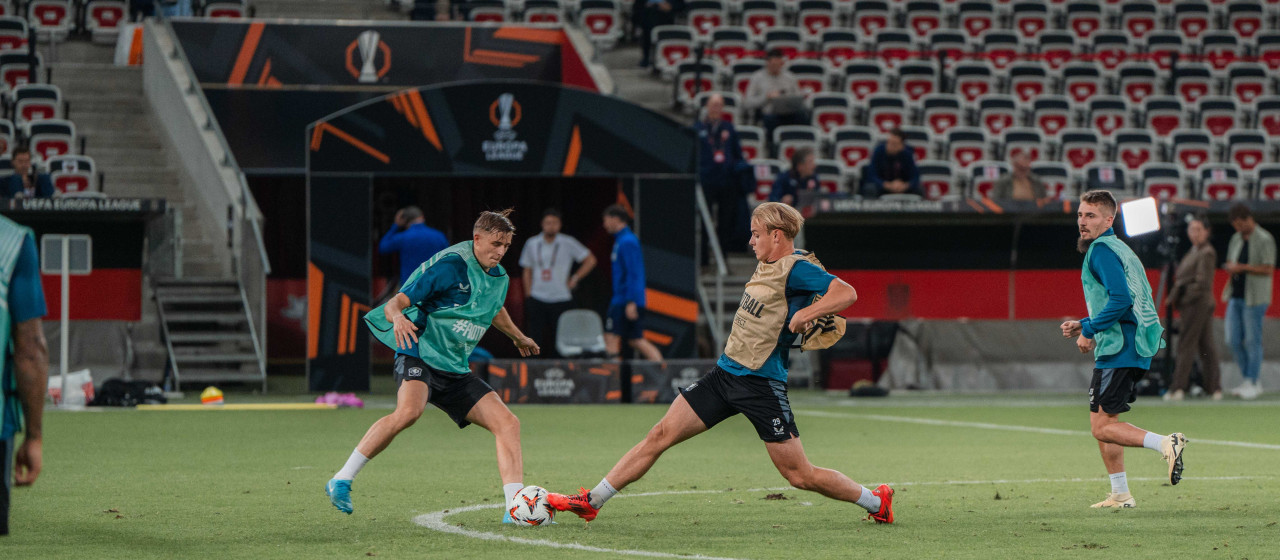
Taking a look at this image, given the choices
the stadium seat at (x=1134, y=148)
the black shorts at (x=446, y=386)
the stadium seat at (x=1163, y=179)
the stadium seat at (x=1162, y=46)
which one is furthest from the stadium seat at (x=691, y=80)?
the black shorts at (x=446, y=386)

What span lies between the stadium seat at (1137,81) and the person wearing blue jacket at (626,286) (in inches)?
526

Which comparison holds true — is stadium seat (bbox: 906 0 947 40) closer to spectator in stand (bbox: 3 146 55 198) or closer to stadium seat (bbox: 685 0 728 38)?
stadium seat (bbox: 685 0 728 38)

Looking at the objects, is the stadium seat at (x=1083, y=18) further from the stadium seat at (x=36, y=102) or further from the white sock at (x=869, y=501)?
the white sock at (x=869, y=501)

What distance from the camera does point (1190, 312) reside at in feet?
56.2

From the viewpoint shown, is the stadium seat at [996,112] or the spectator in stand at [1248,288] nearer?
the spectator in stand at [1248,288]

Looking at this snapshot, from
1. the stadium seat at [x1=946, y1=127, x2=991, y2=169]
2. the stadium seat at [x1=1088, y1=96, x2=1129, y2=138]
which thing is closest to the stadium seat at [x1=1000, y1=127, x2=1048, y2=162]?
the stadium seat at [x1=946, y1=127, x2=991, y2=169]

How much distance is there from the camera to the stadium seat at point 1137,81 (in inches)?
1059

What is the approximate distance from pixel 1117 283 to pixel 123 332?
44.0 ft

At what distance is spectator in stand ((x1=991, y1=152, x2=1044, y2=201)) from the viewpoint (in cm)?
1906

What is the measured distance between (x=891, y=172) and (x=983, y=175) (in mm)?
3810

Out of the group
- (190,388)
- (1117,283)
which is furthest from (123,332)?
(1117,283)

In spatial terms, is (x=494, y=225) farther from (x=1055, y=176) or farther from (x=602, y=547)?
(x=1055, y=176)

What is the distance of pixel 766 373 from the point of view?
704cm

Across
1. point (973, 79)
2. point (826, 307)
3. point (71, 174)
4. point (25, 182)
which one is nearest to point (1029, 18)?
point (973, 79)
